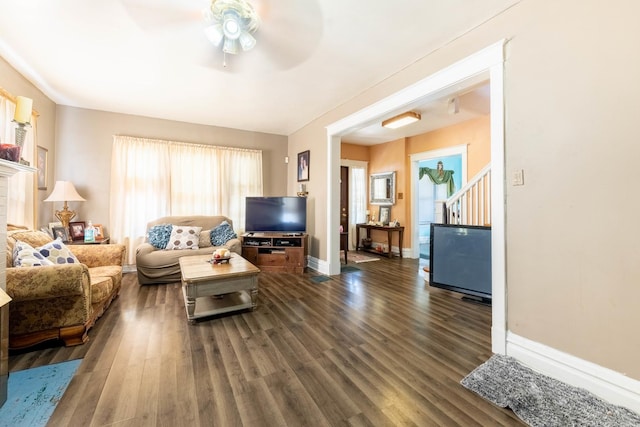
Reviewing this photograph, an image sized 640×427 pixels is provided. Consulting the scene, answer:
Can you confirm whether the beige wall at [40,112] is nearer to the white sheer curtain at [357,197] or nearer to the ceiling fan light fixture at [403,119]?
the ceiling fan light fixture at [403,119]

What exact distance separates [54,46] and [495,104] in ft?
13.0

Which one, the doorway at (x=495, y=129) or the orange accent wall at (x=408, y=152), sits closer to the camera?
the doorway at (x=495, y=129)

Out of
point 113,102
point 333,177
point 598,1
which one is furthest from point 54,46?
point 598,1

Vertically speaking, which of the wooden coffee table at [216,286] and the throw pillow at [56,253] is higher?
the throw pillow at [56,253]

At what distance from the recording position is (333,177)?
4172 millimetres

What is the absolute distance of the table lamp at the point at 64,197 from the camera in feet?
11.5

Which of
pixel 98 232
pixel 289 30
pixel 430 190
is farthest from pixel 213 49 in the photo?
pixel 430 190

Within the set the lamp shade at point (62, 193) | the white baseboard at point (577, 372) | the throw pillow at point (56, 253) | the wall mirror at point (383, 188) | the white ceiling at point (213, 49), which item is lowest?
the white baseboard at point (577, 372)

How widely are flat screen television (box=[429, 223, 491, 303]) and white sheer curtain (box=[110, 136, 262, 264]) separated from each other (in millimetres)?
3555

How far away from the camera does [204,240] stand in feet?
13.7

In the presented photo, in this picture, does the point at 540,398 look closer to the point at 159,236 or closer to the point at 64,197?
the point at 159,236

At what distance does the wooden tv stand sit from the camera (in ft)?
14.4

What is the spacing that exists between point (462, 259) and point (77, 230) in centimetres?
532

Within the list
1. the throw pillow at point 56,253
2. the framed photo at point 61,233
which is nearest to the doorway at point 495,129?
the throw pillow at point 56,253
